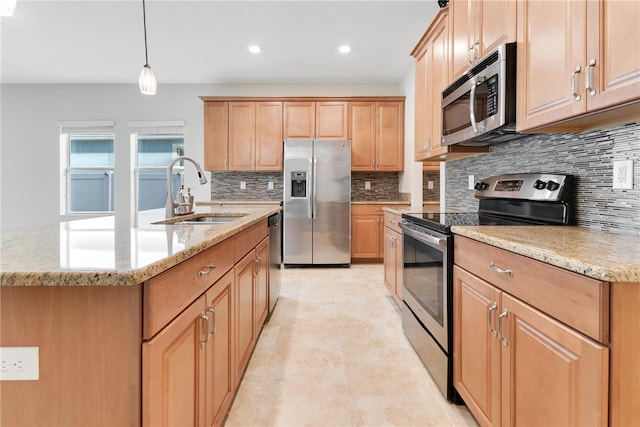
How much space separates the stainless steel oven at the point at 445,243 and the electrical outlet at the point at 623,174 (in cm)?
20

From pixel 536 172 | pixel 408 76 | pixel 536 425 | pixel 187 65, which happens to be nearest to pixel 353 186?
pixel 408 76

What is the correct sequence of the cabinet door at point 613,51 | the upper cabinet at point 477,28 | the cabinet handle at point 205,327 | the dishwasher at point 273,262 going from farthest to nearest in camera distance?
the dishwasher at point 273,262, the upper cabinet at point 477,28, the cabinet handle at point 205,327, the cabinet door at point 613,51

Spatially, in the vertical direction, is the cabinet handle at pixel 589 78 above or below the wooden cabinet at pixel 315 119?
below

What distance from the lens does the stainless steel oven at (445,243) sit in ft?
5.20

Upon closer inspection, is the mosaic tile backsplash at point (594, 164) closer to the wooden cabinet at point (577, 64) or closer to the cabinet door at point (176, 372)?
the wooden cabinet at point (577, 64)

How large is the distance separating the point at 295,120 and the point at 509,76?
11.6 ft

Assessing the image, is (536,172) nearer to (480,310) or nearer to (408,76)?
(480,310)

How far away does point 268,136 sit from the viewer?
4.84 metres

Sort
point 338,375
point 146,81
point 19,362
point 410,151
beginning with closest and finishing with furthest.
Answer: point 19,362, point 338,375, point 146,81, point 410,151

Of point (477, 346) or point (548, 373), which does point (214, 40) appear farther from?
point (548, 373)

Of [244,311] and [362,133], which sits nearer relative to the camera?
[244,311]

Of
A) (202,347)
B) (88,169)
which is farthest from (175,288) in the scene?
(88,169)

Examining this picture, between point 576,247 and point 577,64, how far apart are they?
27.5 inches

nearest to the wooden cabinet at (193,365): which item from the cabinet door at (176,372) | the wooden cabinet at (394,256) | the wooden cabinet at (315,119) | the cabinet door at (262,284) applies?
the cabinet door at (176,372)
